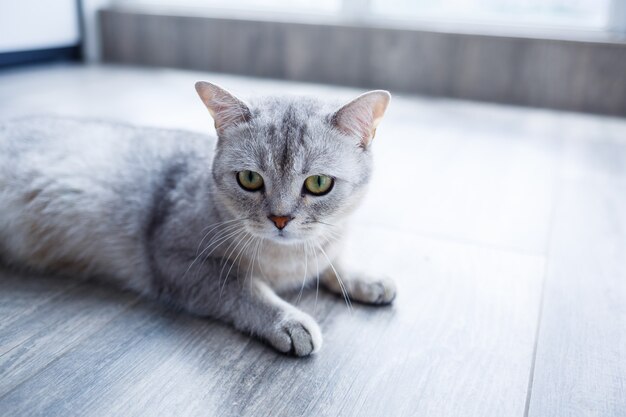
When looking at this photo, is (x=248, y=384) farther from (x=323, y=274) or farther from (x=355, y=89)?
(x=355, y=89)

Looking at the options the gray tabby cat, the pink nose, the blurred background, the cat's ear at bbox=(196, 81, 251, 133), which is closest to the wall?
the blurred background

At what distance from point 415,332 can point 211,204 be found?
0.55 metres

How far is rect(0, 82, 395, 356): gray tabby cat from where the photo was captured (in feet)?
3.90

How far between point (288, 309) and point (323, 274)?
0.22m

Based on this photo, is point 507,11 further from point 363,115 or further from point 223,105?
point 223,105

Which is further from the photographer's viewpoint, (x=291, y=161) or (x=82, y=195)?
(x=82, y=195)

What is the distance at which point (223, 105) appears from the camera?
1.25 metres

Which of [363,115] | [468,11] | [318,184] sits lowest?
[318,184]

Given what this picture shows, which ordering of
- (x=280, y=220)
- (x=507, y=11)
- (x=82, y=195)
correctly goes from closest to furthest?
1. (x=280, y=220)
2. (x=82, y=195)
3. (x=507, y=11)

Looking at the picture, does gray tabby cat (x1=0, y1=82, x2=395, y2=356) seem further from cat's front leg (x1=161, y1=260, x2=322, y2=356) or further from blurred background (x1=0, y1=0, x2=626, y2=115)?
blurred background (x1=0, y1=0, x2=626, y2=115)

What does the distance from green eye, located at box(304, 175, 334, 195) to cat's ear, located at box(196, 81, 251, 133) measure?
21cm

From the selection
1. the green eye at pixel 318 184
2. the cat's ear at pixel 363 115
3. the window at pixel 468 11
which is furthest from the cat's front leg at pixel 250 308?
the window at pixel 468 11

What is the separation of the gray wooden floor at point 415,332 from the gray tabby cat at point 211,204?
0.07 m

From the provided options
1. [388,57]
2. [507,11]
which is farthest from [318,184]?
[507,11]
